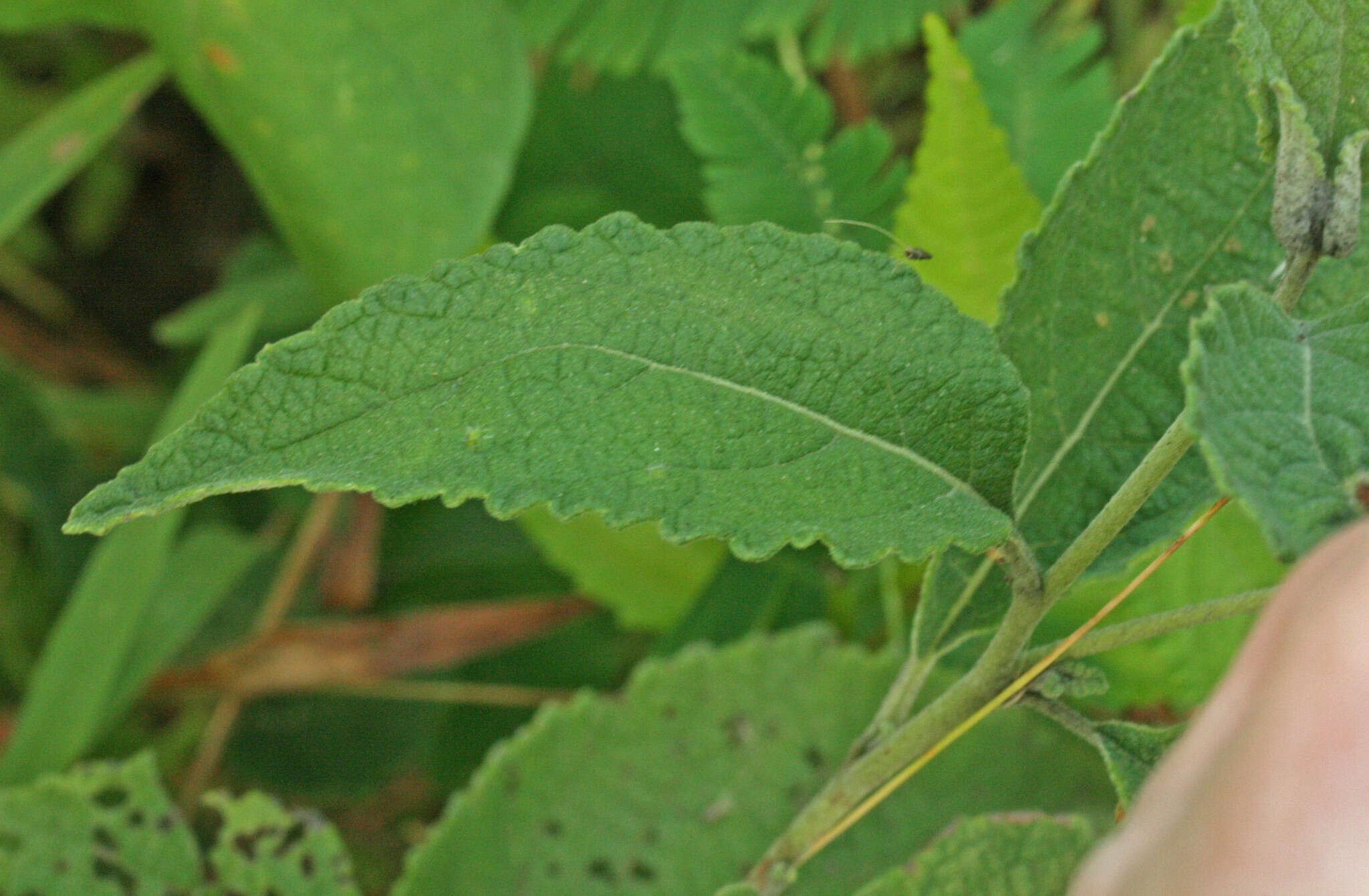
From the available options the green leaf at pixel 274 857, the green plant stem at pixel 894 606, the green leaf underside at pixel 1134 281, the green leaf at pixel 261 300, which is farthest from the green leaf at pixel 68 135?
the green leaf underside at pixel 1134 281

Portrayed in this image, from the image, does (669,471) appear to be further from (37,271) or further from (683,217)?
(37,271)

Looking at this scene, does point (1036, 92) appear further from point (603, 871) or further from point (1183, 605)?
point (603, 871)

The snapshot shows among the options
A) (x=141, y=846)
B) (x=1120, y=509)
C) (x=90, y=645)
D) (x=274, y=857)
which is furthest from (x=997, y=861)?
(x=90, y=645)

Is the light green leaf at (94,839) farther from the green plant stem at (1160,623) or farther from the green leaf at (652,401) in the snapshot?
the green plant stem at (1160,623)

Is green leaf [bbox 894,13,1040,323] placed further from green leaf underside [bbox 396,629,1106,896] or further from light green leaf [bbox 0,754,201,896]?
light green leaf [bbox 0,754,201,896]

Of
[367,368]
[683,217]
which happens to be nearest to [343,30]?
[683,217]
